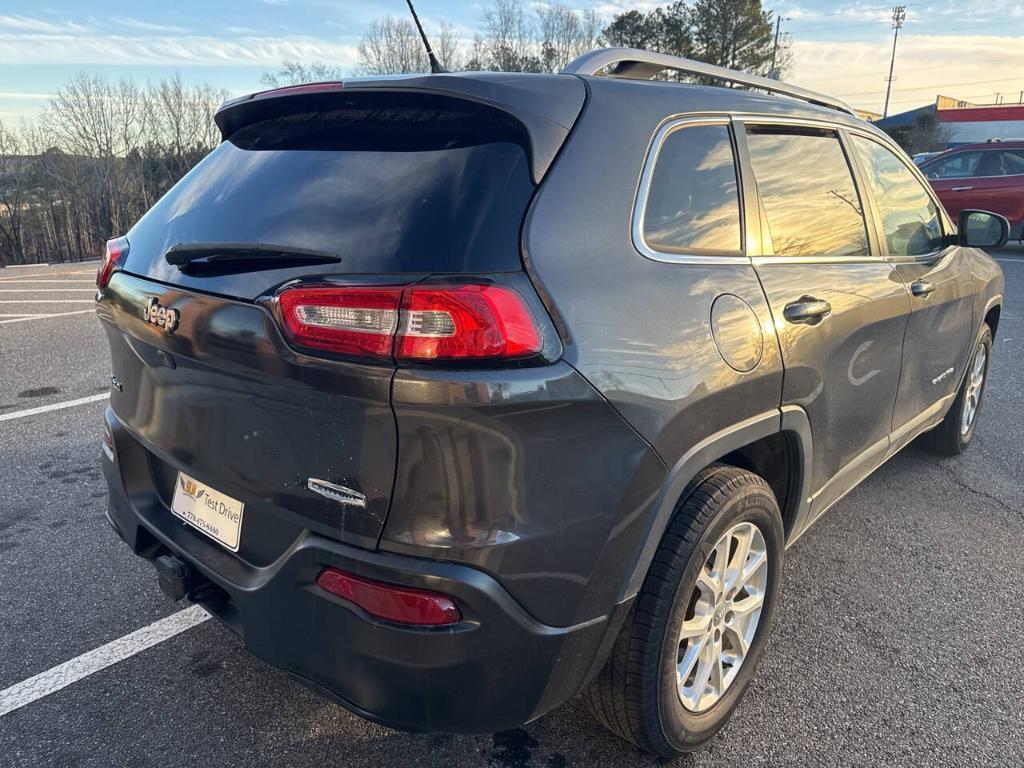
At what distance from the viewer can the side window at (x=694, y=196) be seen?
196cm

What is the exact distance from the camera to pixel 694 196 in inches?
82.7

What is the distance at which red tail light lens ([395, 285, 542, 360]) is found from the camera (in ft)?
5.01

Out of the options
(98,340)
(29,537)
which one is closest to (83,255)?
(98,340)

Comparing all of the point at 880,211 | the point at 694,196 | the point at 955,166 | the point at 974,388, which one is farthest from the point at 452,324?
the point at 955,166

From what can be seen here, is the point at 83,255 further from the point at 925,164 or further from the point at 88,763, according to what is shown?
the point at 88,763

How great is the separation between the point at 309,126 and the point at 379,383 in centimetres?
90

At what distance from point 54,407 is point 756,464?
4.67 metres

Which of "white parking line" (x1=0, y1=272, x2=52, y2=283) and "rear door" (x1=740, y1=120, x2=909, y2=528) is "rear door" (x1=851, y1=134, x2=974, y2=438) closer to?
"rear door" (x1=740, y1=120, x2=909, y2=528)

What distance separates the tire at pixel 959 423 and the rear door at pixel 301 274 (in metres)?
3.61

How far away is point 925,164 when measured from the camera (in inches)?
535

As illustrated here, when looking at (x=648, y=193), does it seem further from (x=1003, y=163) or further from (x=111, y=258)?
(x=1003, y=163)

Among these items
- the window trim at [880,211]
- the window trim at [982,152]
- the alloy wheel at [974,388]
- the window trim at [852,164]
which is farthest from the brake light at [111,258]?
the window trim at [982,152]

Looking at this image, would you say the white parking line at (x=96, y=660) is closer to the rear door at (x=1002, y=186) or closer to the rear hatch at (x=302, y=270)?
the rear hatch at (x=302, y=270)

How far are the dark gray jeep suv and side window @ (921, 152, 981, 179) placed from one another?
1354cm
